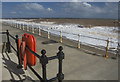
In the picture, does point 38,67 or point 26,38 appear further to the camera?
point 38,67

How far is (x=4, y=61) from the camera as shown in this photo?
206 inches

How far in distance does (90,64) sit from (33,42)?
3.03 m

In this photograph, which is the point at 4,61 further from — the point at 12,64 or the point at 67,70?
Answer: the point at 67,70

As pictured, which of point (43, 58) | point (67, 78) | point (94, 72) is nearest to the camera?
point (43, 58)

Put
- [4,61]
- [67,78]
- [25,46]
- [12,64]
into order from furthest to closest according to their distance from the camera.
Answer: [4,61], [12,64], [67,78], [25,46]

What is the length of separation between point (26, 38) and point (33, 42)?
320 millimetres

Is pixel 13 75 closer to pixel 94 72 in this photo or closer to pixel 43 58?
pixel 43 58

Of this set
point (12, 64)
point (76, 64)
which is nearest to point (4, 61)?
point (12, 64)

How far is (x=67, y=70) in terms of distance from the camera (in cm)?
470

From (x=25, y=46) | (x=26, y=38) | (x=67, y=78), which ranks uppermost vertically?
(x=26, y=38)

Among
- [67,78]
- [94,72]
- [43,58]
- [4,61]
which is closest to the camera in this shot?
[43,58]

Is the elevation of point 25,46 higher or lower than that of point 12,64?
higher

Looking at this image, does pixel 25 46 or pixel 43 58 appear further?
pixel 25 46

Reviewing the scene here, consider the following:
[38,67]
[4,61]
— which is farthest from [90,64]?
[4,61]
